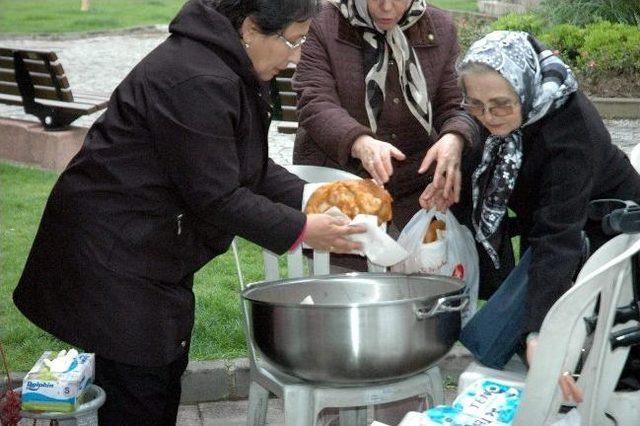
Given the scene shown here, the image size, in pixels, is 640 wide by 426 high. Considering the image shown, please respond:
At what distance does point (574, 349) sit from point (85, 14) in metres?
19.5

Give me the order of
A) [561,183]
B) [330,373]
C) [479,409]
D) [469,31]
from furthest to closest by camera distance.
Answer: [469,31]
[330,373]
[561,183]
[479,409]

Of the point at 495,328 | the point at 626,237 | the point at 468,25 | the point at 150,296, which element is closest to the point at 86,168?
the point at 150,296

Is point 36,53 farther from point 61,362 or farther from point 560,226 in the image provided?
point 560,226

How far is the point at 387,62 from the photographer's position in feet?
13.0

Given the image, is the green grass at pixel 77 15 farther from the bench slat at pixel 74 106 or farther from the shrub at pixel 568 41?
the bench slat at pixel 74 106

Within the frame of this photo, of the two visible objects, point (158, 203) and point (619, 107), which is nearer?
point (158, 203)

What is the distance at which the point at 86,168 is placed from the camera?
3164 millimetres

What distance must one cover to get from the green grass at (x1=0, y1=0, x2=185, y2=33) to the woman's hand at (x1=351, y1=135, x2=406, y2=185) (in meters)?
15.5

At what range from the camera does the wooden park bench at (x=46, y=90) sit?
8719 mm

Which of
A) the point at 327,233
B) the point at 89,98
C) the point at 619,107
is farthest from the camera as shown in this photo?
the point at 619,107

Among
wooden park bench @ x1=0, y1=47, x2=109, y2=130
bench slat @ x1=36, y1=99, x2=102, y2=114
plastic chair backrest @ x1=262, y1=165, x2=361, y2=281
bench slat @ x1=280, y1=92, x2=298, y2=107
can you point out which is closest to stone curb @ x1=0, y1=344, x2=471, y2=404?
plastic chair backrest @ x1=262, y1=165, x2=361, y2=281

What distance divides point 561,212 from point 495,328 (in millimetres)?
421

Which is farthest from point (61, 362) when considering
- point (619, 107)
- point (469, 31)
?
point (469, 31)

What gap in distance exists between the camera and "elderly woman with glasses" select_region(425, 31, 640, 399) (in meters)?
3.06
